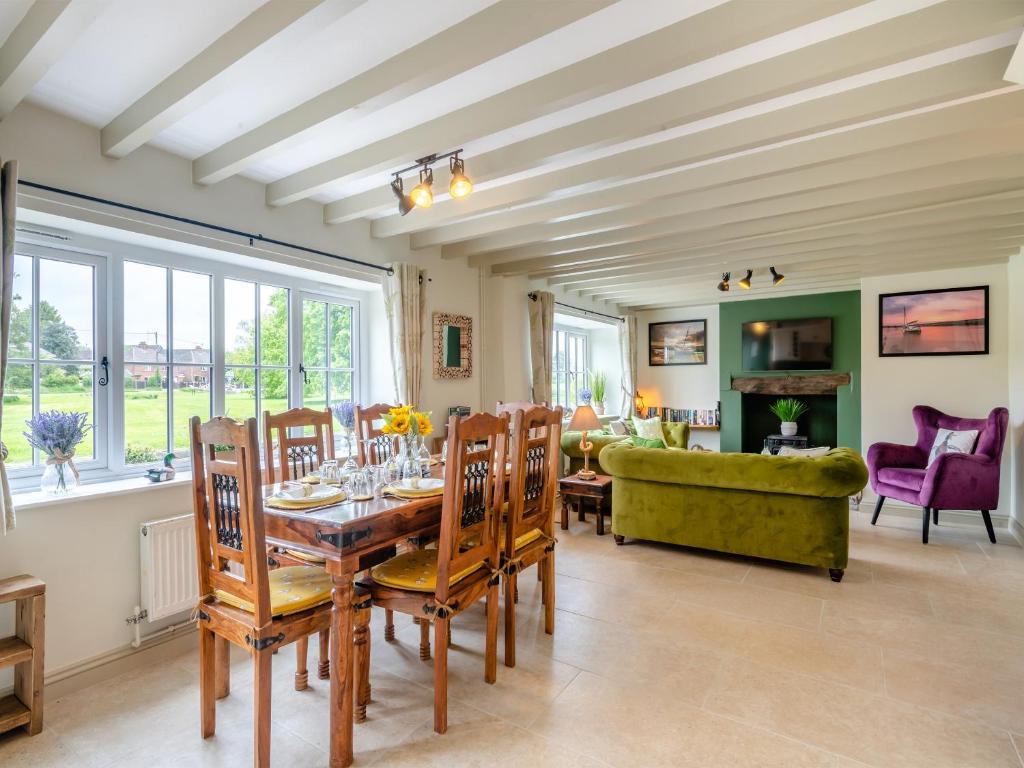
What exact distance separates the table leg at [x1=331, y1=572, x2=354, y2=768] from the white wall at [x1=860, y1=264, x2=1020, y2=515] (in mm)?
5601

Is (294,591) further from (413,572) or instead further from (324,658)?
(324,658)

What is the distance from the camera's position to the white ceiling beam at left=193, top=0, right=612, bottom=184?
1.62 m

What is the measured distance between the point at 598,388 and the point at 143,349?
5.88 meters

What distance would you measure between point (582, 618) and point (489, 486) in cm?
120

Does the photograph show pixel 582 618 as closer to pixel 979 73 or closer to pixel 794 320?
pixel 979 73

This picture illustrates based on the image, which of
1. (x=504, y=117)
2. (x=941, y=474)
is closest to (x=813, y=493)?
(x=941, y=474)

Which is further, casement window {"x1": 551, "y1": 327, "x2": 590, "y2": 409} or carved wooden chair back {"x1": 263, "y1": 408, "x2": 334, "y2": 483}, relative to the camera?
casement window {"x1": 551, "y1": 327, "x2": 590, "y2": 409}

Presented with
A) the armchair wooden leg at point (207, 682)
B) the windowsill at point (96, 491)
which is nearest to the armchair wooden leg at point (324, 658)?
the armchair wooden leg at point (207, 682)

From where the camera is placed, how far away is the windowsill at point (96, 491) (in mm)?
2198

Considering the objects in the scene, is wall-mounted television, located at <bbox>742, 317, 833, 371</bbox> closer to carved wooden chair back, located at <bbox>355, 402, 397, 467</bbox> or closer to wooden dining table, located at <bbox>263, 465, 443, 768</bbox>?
carved wooden chair back, located at <bbox>355, 402, 397, 467</bbox>

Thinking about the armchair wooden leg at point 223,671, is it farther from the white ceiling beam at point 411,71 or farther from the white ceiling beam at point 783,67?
the white ceiling beam at point 783,67

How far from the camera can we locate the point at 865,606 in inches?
117

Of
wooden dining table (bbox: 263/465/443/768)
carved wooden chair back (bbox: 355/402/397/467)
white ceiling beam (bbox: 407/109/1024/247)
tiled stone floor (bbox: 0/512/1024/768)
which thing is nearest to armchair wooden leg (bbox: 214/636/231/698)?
tiled stone floor (bbox: 0/512/1024/768)

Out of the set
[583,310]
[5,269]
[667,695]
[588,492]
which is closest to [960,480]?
[588,492]
